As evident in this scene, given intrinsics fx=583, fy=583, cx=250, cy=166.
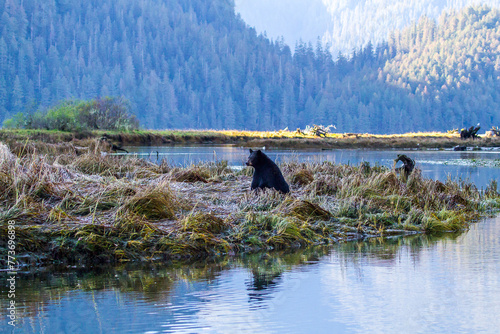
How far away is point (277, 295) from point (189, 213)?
12.9 ft

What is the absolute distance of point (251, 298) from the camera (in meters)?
6.89

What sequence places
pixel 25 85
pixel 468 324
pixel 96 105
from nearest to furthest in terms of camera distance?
pixel 468 324
pixel 96 105
pixel 25 85

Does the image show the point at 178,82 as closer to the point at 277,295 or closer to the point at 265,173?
the point at 265,173

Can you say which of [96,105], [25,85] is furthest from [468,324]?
[25,85]

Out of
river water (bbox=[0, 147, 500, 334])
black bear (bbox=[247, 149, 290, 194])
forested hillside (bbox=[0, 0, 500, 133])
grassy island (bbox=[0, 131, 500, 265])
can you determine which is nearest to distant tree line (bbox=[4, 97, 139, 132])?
grassy island (bbox=[0, 131, 500, 265])

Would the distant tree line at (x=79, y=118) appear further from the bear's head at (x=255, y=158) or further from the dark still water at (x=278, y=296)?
the dark still water at (x=278, y=296)

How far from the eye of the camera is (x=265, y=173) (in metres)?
13.2

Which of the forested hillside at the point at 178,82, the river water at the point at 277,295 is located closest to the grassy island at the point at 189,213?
the river water at the point at 277,295

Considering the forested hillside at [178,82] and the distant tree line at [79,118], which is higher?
the forested hillside at [178,82]

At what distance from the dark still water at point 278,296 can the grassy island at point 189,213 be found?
28.3 inches

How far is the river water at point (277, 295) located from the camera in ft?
19.2

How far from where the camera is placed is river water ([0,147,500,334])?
5.87 metres

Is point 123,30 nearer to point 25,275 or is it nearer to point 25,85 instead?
point 25,85

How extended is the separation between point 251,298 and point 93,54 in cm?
17835
